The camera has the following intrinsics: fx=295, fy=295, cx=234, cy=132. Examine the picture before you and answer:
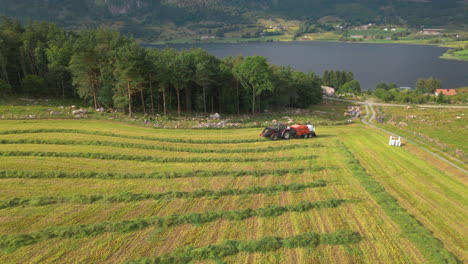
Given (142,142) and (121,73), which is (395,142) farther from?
(121,73)

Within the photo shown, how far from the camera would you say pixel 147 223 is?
13.1 meters

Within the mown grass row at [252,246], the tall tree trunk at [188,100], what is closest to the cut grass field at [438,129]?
the mown grass row at [252,246]

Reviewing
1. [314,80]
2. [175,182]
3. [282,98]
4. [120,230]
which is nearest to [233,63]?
[282,98]

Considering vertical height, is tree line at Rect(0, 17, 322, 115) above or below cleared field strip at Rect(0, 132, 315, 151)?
above

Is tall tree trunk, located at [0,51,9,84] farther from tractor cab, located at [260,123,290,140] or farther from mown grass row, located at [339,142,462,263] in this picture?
mown grass row, located at [339,142,462,263]

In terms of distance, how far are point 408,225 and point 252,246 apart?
8.05 m

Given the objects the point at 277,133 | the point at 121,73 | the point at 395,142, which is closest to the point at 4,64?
the point at 121,73

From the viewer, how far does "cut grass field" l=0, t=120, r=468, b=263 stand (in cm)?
1170

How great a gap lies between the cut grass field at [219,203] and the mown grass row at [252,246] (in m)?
0.04

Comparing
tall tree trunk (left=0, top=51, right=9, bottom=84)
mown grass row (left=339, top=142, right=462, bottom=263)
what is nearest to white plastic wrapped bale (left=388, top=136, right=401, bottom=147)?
mown grass row (left=339, top=142, right=462, bottom=263)

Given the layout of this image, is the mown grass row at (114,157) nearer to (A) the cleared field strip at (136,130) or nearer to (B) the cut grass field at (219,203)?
(B) the cut grass field at (219,203)

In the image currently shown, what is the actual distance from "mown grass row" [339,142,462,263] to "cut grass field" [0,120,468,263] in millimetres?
60

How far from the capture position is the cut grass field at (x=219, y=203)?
1170 cm

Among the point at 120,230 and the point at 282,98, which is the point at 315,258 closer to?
the point at 120,230
